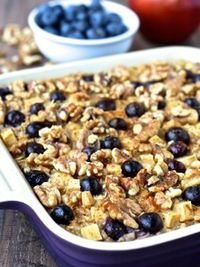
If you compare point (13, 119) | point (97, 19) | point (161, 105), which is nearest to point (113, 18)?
point (97, 19)

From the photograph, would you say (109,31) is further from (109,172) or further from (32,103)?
(109,172)

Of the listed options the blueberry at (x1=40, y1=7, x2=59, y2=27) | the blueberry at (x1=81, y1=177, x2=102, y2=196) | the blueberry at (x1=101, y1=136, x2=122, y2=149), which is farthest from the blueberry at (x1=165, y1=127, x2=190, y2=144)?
the blueberry at (x1=40, y1=7, x2=59, y2=27)

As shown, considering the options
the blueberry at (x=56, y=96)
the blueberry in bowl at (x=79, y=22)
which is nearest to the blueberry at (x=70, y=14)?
the blueberry in bowl at (x=79, y=22)

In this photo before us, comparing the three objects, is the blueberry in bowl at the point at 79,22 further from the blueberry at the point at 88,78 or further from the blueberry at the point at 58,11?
the blueberry at the point at 88,78

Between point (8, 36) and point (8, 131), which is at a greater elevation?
point (8, 131)

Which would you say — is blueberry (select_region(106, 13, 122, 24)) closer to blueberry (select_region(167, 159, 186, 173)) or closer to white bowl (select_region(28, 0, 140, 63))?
white bowl (select_region(28, 0, 140, 63))

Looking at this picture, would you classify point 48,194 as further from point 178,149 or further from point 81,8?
point 81,8

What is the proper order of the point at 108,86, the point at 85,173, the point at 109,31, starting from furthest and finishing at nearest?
the point at 109,31
the point at 108,86
the point at 85,173

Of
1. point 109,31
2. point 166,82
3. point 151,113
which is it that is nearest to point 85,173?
point 151,113
